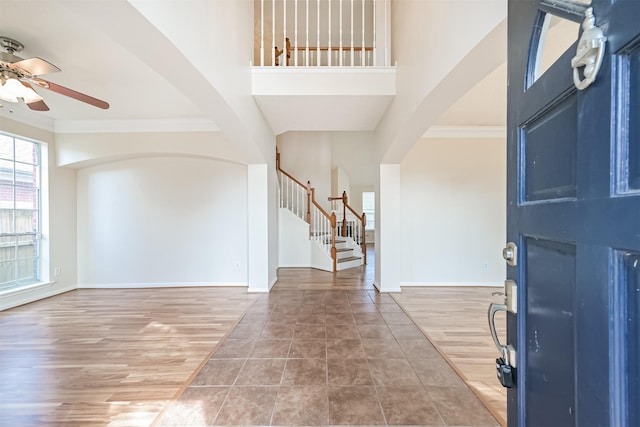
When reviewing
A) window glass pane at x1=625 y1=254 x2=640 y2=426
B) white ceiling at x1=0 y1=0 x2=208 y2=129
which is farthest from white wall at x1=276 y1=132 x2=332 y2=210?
window glass pane at x1=625 y1=254 x2=640 y2=426

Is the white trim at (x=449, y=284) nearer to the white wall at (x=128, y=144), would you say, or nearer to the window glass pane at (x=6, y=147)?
the white wall at (x=128, y=144)

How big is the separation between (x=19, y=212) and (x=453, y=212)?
279 inches

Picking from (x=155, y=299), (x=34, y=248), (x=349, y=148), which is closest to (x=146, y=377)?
(x=155, y=299)

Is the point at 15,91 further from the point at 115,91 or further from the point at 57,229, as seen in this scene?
the point at 57,229

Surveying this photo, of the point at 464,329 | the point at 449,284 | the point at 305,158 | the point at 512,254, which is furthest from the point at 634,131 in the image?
the point at 305,158

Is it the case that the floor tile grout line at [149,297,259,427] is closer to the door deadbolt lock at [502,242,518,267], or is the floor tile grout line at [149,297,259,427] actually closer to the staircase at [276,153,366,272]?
the door deadbolt lock at [502,242,518,267]

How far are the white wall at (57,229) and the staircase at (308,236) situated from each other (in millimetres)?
3981

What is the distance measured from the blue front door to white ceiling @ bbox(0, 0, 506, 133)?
77.2 inches

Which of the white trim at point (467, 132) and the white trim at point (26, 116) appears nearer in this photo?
the white trim at point (26, 116)

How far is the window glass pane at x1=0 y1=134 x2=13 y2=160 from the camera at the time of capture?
398 cm

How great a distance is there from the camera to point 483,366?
2.34 m

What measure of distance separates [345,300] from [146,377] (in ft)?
8.61

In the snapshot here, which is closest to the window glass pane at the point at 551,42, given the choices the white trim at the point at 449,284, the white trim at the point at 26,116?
the white trim at the point at 449,284

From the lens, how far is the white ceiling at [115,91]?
2.25 meters
